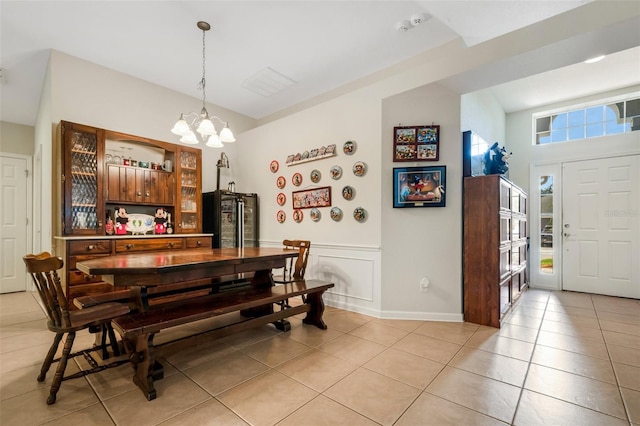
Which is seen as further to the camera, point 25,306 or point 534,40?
point 25,306

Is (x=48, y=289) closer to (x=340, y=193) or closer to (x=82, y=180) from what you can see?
(x=82, y=180)

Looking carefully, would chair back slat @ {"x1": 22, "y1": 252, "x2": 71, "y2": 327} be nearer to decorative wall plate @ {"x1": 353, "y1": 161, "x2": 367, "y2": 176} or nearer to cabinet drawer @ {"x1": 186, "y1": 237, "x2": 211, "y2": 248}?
cabinet drawer @ {"x1": 186, "y1": 237, "x2": 211, "y2": 248}

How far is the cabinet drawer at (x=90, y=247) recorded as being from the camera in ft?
10.3

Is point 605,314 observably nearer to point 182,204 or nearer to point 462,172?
point 462,172

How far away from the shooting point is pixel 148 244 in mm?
3742

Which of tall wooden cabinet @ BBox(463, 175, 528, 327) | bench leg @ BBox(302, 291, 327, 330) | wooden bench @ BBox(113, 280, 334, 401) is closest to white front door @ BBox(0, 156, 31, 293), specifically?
wooden bench @ BBox(113, 280, 334, 401)

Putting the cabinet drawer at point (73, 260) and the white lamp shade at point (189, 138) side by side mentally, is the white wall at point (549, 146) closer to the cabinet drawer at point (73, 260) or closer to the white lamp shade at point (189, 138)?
the white lamp shade at point (189, 138)

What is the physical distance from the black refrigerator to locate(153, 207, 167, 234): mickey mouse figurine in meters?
0.60

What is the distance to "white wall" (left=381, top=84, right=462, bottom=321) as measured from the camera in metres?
3.30

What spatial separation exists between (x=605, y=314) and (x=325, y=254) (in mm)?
3638

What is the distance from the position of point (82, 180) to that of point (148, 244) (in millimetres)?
1089

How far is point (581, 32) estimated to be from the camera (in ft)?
7.86

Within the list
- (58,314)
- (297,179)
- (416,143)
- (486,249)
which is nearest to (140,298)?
(58,314)

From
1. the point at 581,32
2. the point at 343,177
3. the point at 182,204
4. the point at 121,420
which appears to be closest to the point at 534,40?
the point at 581,32
